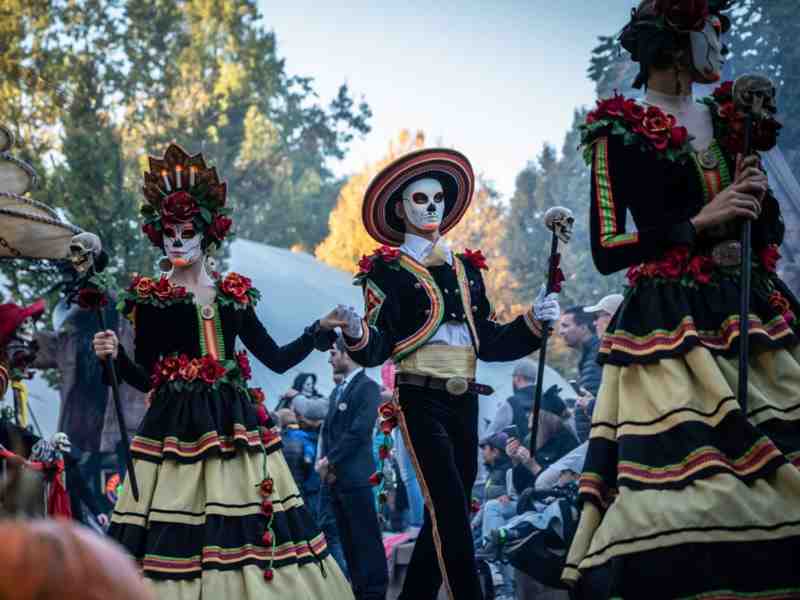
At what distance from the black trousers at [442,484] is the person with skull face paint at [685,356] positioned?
166 cm

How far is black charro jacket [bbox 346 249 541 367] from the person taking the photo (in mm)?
5848

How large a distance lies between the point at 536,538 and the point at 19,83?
19633mm

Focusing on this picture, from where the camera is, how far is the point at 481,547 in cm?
915

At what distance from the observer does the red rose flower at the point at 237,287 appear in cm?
628

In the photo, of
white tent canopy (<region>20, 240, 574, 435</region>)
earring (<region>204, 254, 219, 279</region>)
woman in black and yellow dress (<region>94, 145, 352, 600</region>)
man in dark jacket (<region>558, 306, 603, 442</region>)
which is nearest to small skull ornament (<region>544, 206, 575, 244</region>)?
woman in black and yellow dress (<region>94, 145, 352, 600</region>)

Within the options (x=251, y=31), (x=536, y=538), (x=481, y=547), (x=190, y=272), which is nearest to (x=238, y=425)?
(x=190, y=272)

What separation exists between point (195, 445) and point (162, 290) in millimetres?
894

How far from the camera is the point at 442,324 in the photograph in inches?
232

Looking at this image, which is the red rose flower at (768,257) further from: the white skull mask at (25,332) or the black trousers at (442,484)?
the white skull mask at (25,332)

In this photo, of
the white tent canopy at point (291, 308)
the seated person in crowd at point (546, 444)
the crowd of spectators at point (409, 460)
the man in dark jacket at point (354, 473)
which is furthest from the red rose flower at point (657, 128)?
the white tent canopy at point (291, 308)

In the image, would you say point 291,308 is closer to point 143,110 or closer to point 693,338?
point 143,110

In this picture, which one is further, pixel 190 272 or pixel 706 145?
pixel 190 272

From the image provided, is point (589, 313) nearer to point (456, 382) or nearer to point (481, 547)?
point (481, 547)

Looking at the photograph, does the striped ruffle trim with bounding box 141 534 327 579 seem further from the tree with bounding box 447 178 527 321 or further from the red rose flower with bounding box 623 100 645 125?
the tree with bounding box 447 178 527 321
